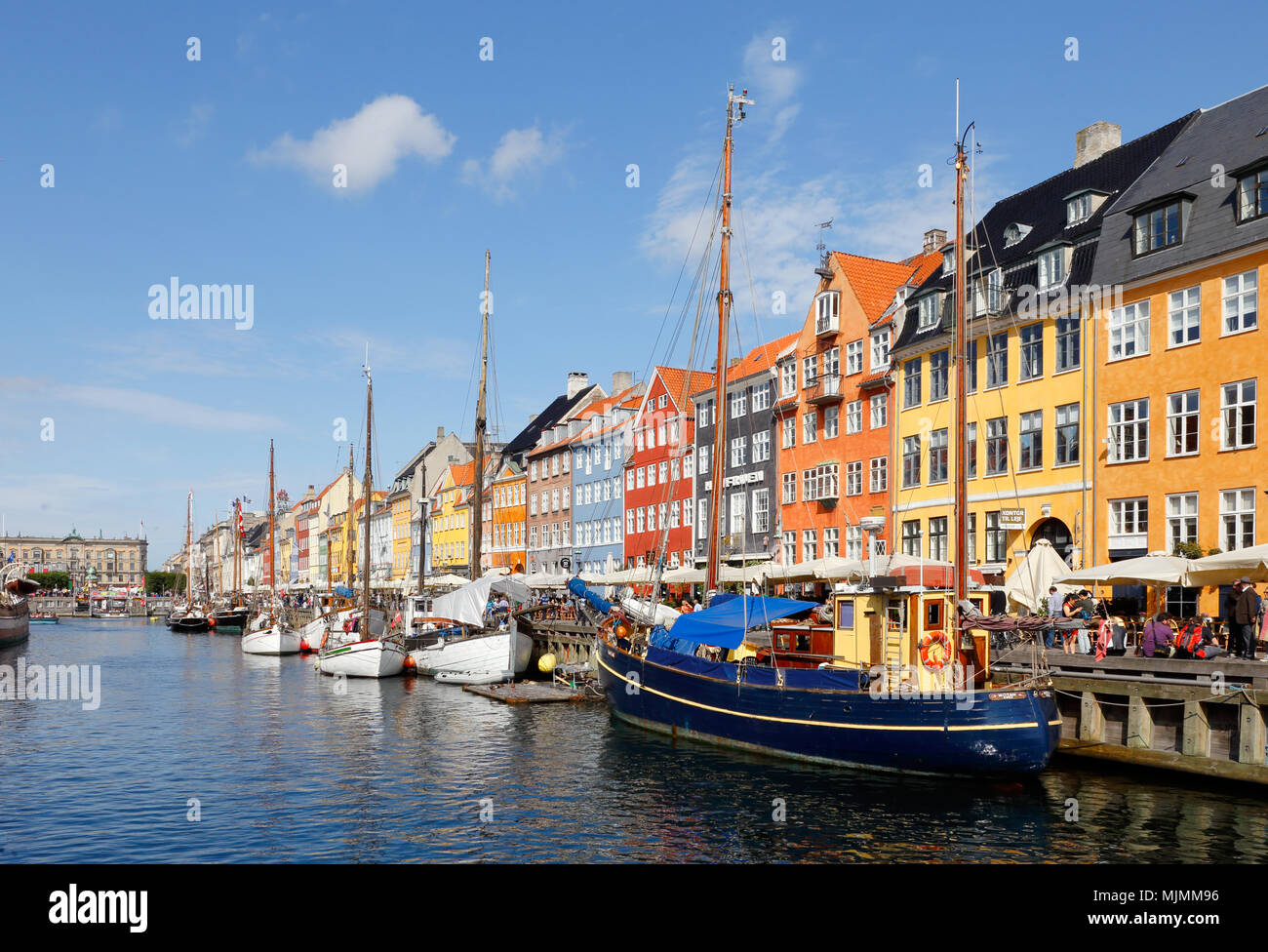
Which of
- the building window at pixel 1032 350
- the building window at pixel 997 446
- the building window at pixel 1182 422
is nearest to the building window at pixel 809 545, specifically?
the building window at pixel 997 446

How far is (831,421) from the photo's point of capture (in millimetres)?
55188

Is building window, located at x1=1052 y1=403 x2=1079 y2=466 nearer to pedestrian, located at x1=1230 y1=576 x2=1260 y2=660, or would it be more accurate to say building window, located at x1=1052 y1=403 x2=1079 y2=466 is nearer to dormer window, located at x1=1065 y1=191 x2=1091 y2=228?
dormer window, located at x1=1065 y1=191 x2=1091 y2=228

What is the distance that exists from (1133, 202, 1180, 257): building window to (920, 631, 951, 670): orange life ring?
19.5 m

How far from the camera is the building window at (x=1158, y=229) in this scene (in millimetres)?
37094

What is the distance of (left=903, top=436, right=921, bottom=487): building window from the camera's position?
48.3 meters

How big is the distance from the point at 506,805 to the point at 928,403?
103 ft

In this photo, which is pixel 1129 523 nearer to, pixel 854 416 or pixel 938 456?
pixel 938 456

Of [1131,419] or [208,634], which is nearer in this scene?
[1131,419]

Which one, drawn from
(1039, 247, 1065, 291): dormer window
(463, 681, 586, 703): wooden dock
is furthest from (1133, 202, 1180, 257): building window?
(463, 681, 586, 703): wooden dock

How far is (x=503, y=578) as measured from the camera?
51969 mm

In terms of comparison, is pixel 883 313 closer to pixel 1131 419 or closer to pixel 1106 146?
pixel 1106 146

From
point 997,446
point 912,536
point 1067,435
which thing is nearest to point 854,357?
point 912,536

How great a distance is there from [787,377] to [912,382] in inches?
412
